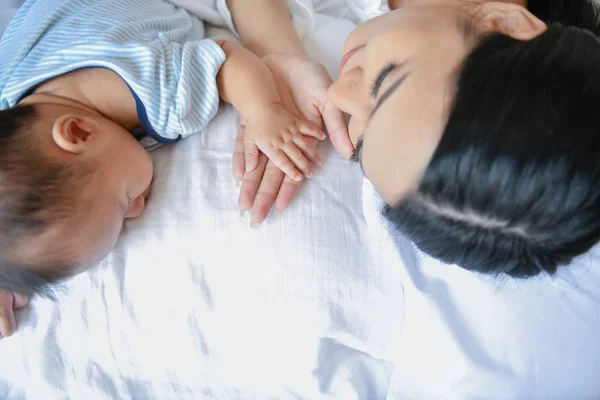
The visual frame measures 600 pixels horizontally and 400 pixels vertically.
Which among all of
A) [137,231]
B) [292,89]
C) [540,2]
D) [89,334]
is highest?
[540,2]

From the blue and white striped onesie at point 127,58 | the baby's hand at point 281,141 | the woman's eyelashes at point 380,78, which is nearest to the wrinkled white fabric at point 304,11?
the blue and white striped onesie at point 127,58

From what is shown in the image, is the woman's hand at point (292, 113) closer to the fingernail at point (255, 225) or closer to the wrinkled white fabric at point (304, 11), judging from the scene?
the fingernail at point (255, 225)

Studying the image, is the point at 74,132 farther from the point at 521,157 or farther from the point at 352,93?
the point at 521,157

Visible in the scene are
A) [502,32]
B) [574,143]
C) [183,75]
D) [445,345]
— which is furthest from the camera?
[183,75]

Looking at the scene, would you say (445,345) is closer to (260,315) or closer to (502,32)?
(260,315)

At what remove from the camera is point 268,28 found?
87cm

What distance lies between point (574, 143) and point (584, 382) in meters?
0.37

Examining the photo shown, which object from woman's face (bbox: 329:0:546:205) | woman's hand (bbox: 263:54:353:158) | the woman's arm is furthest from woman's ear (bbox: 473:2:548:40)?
the woman's arm

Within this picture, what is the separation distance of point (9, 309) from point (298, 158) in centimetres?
51

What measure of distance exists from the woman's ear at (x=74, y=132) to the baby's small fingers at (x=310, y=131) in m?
0.32

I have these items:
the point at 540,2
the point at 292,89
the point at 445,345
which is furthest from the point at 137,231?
the point at 540,2

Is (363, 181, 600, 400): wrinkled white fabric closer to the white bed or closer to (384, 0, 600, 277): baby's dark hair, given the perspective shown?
the white bed

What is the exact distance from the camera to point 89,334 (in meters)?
0.68

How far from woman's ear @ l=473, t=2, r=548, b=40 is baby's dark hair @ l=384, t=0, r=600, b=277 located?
0.08ft
